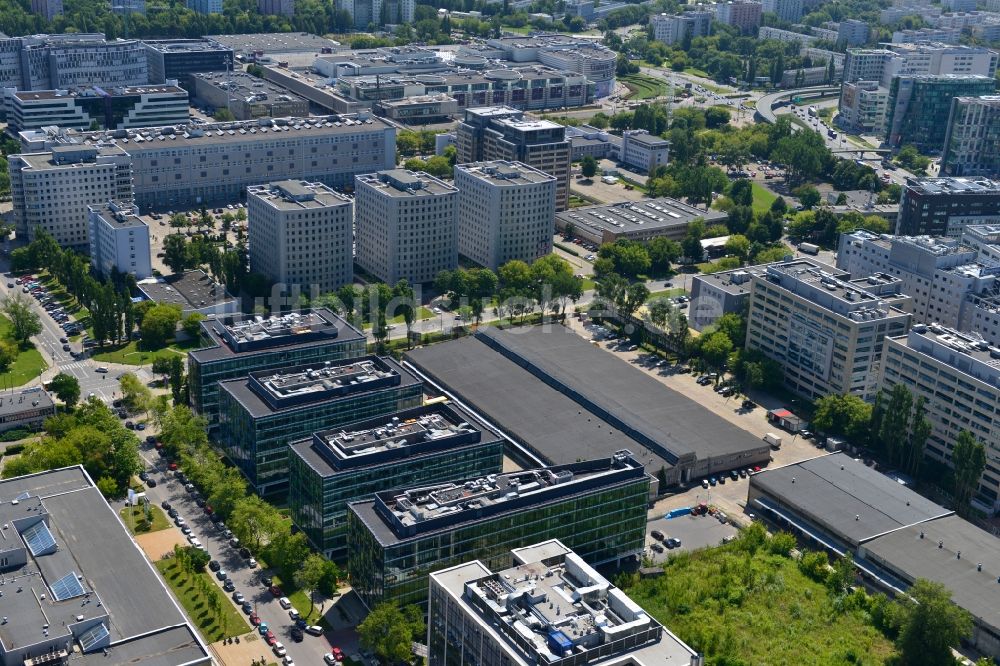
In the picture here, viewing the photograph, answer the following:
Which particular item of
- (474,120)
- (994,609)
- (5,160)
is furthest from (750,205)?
(5,160)

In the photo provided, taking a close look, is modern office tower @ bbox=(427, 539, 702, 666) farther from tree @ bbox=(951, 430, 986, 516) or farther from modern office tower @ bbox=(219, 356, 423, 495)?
tree @ bbox=(951, 430, 986, 516)

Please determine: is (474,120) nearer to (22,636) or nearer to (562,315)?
(562,315)

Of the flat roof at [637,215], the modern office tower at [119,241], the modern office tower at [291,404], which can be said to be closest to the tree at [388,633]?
the modern office tower at [291,404]

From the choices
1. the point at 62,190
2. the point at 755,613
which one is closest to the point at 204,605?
the point at 755,613

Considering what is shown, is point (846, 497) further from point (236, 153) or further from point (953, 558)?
point (236, 153)

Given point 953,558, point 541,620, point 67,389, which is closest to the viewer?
point 541,620

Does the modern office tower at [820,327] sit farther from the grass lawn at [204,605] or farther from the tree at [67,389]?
the tree at [67,389]
